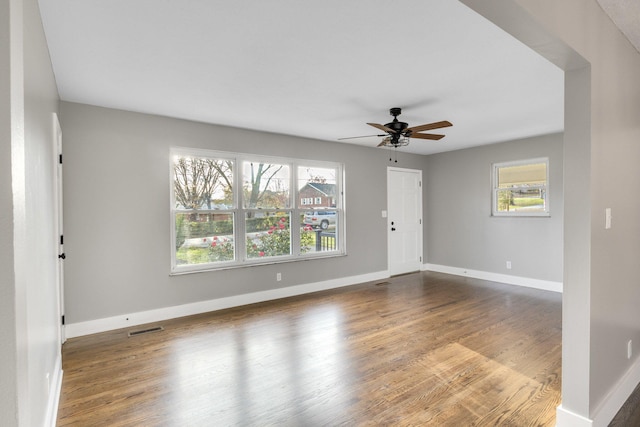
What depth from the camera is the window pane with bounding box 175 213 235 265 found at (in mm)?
4211

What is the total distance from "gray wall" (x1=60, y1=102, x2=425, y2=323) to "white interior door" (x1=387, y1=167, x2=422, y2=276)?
8.60 ft

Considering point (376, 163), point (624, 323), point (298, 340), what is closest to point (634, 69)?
point (624, 323)

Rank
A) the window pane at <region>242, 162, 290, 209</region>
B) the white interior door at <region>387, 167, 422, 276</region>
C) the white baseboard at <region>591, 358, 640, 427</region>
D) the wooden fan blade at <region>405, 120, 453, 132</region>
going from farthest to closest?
the white interior door at <region>387, 167, 422, 276</region> → the window pane at <region>242, 162, 290, 209</region> → the wooden fan blade at <region>405, 120, 453, 132</region> → the white baseboard at <region>591, 358, 640, 427</region>

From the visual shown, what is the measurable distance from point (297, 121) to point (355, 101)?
1.03 m

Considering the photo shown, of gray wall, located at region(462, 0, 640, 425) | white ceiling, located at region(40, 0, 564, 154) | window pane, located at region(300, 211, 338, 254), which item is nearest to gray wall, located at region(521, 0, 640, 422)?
gray wall, located at region(462, 0, 640, 425)

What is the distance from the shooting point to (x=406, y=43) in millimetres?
2279

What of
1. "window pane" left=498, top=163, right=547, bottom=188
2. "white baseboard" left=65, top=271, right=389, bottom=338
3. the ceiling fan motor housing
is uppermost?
the ceiling fan motor housing

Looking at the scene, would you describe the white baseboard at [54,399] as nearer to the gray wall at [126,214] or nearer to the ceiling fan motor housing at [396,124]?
the gray wall at [126,214]

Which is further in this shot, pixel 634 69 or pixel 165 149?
pixel 165 149

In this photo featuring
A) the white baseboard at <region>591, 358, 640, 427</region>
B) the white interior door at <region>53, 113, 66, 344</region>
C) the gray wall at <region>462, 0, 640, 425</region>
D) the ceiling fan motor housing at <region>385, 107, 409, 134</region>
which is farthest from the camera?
the ceiling fan motor housing at <region>385, 107, 409, 134</region>

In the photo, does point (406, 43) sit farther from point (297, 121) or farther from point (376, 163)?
point (376, 163)

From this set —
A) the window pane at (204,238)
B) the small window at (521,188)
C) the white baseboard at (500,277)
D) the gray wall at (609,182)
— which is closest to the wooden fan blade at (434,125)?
the gray wall at (609,182)

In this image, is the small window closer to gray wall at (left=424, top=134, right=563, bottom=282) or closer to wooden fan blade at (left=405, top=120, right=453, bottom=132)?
gray wall at (left=424, top=134, right=563, bottom=282)

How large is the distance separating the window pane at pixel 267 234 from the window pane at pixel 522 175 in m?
3.80
